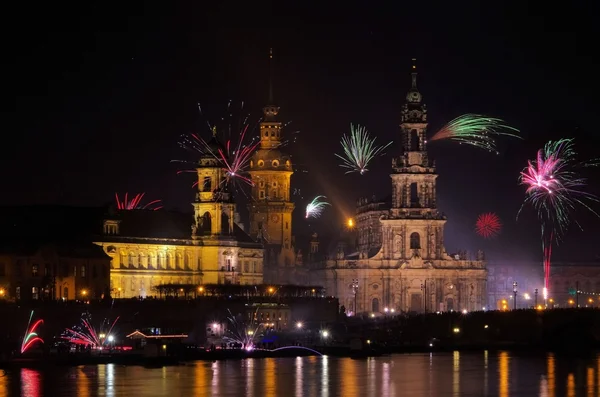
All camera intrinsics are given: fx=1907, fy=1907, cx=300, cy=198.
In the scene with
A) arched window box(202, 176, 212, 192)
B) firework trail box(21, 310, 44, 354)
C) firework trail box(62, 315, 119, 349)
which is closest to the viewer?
firework trail box(21, 310, 44, 354)

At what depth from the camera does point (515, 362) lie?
153 metres

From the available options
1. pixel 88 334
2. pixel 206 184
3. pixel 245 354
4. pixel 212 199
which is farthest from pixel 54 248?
pixel 245 354

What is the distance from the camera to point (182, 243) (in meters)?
191

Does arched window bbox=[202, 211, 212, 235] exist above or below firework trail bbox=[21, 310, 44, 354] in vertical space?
above

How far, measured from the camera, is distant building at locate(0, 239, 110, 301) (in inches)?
6663

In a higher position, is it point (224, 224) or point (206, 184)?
point (206, 184)

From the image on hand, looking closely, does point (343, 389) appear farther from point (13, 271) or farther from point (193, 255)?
point (193, 255)

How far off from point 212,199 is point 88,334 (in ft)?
99.6

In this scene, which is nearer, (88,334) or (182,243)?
(88,334)

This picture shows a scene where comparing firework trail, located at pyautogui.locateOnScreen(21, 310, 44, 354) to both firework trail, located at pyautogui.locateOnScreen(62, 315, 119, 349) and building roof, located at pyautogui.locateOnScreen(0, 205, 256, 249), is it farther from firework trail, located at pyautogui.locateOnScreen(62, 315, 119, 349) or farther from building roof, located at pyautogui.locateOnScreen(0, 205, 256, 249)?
building roof, located at pyautogui.locateOnScreen(0, 205, 256, 249)

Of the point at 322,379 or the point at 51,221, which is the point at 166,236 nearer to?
the point at 51,221

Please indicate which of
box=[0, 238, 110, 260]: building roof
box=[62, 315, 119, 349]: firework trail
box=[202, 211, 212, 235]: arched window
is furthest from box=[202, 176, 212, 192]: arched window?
box=[62, 315, 119, 349]: firework trail

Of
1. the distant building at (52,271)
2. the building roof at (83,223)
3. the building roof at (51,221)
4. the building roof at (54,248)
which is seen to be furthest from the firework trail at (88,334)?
the building roof at (51,221)

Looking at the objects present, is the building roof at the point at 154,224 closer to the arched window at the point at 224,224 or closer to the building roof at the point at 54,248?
the arched window at the point at 224,224
